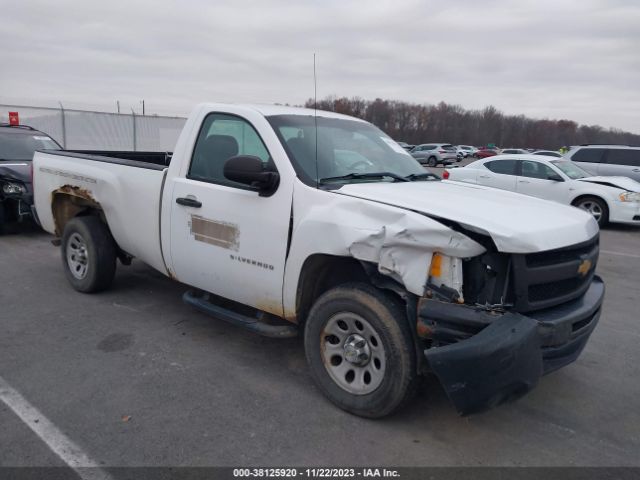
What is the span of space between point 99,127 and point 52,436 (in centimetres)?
2193

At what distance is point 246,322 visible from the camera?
13.2 ft

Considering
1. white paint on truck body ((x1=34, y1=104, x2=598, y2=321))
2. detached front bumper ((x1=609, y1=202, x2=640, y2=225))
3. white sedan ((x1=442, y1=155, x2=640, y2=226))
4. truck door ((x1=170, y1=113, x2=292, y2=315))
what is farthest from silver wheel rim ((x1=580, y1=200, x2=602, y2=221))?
truck door ((x1=170, y1=113, x2=292, y2=315))

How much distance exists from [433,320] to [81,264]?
168 inches

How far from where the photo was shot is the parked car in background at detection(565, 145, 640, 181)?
14.5 m

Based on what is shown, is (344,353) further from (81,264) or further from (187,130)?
(81,264)

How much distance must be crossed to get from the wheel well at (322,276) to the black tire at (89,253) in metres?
2.65

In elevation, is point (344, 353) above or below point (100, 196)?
below

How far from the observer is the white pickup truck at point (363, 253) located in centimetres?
295

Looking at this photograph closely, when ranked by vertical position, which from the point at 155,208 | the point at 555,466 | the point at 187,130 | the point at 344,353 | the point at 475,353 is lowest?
the point at 555,466

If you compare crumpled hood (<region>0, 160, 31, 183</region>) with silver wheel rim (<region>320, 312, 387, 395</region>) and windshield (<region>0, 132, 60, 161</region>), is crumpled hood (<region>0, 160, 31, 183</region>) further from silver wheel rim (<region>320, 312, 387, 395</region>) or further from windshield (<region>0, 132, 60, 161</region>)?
silver wheel rim (<region>320, 312, 387, 395</region>)

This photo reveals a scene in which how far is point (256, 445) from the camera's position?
3.12 m

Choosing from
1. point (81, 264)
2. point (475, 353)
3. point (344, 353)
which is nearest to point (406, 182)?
point (344, 353)

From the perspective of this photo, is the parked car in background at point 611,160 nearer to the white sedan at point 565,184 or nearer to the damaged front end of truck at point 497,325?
the white sedan at point 565,184

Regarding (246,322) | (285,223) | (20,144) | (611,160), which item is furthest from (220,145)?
(611,160)
